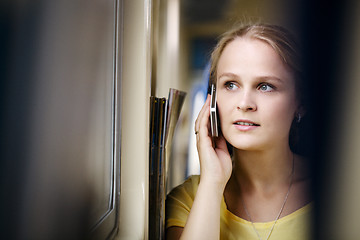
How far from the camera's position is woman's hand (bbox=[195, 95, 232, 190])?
63cm

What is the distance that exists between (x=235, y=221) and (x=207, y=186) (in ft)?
0.34

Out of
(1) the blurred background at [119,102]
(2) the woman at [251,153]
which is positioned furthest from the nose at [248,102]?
Answer: (1) the blurred background at [119,102]

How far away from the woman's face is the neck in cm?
4

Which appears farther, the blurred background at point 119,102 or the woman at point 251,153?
the woman at point 251,153

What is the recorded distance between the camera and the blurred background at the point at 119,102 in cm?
29

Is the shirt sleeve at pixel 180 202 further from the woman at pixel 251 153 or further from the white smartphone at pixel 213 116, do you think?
the white smartphone at pixel 213 116

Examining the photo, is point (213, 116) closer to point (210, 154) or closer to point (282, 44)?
point (210, 154)

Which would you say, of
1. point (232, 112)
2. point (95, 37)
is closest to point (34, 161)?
point (95, 37)

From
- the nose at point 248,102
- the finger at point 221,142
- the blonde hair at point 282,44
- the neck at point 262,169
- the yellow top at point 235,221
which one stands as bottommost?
the yellow top at point 235,221

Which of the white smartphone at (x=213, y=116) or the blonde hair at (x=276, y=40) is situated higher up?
the blonde hair at (x=276, y=40)

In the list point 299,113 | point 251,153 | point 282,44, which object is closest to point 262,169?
point 251,153

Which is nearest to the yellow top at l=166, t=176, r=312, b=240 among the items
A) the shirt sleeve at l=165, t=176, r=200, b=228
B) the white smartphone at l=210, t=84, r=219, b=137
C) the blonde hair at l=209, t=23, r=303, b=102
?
the shirt sleeve at l=165, t=176, r=200, b=228

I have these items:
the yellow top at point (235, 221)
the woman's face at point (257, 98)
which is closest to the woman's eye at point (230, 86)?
the woman's face at point (257, 98)

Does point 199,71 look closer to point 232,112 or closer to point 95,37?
point 232,112
